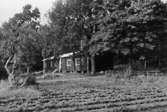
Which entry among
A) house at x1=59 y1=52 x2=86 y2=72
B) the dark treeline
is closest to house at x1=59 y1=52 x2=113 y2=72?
house at x1=59 y1=52 x2=86 y2=72

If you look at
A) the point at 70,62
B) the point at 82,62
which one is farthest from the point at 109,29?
the point at 70,62

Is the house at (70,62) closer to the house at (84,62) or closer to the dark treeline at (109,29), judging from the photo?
the house at (84,62)

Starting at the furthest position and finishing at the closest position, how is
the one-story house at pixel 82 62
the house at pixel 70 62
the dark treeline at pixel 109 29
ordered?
the house at pixel 70 62 → the one-story house at pixel 82 62 → the dark treeline at pixel 109 29

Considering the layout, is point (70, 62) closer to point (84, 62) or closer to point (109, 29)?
point (84, 62)

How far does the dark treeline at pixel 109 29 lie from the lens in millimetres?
21625

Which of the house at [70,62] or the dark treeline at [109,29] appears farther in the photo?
the house at [70,62]

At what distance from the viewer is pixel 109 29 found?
21.7 metres

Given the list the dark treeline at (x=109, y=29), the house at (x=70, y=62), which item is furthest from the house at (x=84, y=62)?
the dark treeline at (x=109, y=29)

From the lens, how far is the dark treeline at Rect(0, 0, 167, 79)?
2162 centimetres

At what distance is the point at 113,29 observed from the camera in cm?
2155

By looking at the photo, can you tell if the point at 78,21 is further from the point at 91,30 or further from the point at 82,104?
the point at 82,104

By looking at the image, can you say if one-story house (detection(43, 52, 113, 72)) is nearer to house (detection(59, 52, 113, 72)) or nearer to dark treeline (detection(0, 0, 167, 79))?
house (detection(59, 52, 113, 72))

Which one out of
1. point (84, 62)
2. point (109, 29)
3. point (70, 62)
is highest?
point (109, 29)

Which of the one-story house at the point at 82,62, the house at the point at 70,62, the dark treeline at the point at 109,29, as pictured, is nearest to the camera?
the dark treeline at the point at 109,29
